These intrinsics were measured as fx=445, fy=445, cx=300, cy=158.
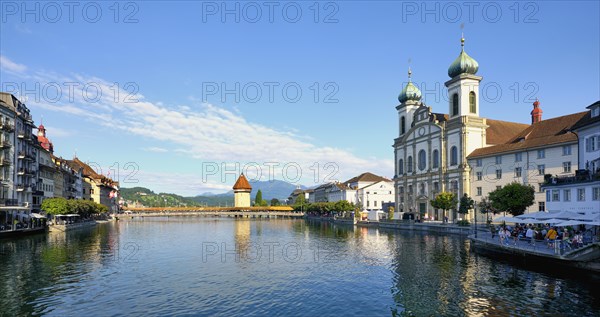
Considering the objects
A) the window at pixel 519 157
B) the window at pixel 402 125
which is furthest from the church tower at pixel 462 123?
the window at pixel 402 125

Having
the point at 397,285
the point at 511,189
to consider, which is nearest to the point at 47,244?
the point at 397,285

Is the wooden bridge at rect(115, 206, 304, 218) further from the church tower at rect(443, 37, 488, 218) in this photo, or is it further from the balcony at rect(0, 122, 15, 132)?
the balcony at rect(0, 122, 15, 132)

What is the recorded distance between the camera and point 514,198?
59875 millimetres

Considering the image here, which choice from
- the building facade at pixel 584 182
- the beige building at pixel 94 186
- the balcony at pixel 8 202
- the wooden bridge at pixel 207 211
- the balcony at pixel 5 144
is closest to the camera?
the building facade at pixel 584 182

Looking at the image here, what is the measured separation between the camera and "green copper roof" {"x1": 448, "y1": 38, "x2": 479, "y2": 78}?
9619 cm

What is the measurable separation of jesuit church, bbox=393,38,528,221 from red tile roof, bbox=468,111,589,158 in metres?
8.33

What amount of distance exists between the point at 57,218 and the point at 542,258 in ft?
276

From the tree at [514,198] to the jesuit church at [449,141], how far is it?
27.9 meters

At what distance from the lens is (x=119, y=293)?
26.8 metres

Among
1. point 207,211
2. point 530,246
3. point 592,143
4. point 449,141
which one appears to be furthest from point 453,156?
point 207,211

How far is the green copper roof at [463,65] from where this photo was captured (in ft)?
316

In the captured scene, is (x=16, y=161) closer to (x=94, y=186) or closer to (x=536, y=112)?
(x=94, y=186)

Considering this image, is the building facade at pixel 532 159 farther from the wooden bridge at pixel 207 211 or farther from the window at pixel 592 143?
the wooden bridge at pixel 207 211

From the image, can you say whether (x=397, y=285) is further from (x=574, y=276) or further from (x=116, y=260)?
(x=116, y=260)
